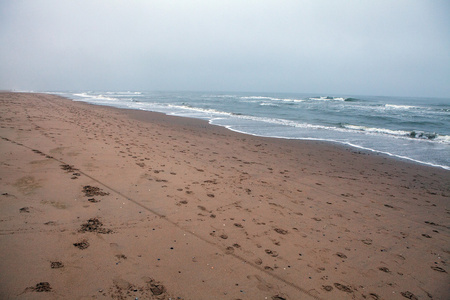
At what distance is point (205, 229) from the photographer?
368 centimetres

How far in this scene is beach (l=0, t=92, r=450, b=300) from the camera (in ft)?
8.57

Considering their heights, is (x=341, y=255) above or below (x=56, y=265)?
below

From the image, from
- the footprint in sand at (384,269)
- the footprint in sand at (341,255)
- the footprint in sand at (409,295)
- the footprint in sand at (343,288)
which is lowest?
the footprint in sand at (409,295)

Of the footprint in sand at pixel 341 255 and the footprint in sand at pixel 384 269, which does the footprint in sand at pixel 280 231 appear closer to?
the footprint in sand at pixel 341 255

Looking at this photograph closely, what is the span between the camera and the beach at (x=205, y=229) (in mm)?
2613

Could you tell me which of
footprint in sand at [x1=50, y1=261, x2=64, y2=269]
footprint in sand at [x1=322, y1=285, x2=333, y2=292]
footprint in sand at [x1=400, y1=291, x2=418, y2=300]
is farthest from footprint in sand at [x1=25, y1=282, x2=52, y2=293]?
footprint in sand at [x1=400, y1=291, x2=418, y2=300]

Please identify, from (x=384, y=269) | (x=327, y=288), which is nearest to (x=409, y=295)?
(x=384, y=269)

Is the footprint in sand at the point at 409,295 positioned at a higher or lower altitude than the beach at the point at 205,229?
lower

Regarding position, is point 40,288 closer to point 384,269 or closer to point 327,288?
point 327,288

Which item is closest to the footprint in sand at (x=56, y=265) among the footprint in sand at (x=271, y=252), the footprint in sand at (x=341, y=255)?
the footprint in sand at (x=271, y=252)

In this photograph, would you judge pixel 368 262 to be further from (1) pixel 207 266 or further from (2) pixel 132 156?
(2) pixel 132 156

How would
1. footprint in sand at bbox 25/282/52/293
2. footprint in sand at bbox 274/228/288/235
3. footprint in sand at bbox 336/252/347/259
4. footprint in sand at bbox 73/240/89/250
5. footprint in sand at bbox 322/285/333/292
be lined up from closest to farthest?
footprint in sand at bbox 25/282/52/293, footprint in sand at bbox 322/285/333/292, footprint in sand at bbox 73/240/89/250, footprint in sand at bbox 336/252/347/259, footprint in sand at bbox 274/228/288/235

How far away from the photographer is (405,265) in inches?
133

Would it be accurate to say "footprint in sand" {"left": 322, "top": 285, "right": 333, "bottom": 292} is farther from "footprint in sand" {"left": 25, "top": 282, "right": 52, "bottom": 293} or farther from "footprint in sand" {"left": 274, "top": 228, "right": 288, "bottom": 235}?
"footprint in sand" {"left": 25, "top": 282, "right": 52, "bottom": 293}
